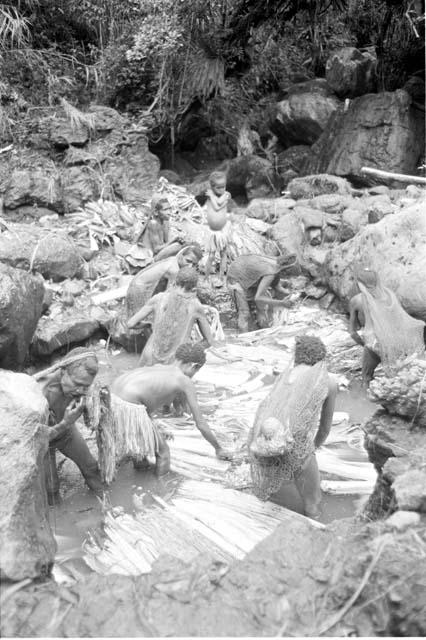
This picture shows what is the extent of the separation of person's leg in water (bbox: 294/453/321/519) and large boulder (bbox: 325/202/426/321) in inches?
133

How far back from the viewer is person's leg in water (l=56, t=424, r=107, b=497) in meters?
4.24

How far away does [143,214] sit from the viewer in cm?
1103

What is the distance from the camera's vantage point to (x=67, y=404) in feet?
13.8

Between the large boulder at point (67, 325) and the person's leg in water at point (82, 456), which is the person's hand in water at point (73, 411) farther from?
the large boulder at point (67, 325)

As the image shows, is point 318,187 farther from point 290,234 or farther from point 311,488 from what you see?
point 311,488

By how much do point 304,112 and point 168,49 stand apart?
128 inches

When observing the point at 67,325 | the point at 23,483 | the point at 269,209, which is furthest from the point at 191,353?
the point at 269,209

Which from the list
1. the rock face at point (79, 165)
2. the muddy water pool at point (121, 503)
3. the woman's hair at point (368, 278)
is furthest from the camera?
the rock face at point (79, 165)

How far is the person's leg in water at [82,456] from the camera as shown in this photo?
13.9ft

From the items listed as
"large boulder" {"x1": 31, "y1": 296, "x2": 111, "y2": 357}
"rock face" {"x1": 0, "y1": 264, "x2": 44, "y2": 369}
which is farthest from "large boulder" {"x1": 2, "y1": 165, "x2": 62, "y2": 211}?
"rock face" {"x1": 0, "y1": 264, "x2": 44, "y2": 369}

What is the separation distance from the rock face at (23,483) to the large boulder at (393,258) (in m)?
4.71

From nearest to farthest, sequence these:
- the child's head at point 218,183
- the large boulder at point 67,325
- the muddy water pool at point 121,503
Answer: the muddy water pool at point 121,503
the large boulder at point 67,325
the child's head at point 218,183

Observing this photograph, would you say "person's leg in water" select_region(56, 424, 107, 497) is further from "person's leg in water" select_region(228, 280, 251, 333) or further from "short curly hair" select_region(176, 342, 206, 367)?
"person's leg in water" select_region(228, 280, 251, 333)

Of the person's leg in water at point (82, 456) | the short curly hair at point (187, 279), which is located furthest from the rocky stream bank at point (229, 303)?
the short curly hair at point (187, 279)
